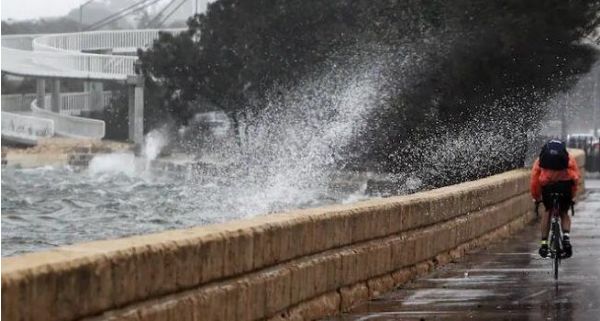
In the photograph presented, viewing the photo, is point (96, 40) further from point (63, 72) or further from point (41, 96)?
point (63, 72)

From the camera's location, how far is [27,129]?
96.3 metres

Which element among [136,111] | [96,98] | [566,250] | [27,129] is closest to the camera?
[566,250]

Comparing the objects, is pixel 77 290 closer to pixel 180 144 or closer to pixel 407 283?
pixel 407 283

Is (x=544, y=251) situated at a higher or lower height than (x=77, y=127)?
higher

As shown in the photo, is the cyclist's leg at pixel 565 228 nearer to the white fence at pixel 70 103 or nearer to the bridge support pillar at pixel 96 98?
the white fence at pixel 70 103

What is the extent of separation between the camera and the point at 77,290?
7656 millimetres

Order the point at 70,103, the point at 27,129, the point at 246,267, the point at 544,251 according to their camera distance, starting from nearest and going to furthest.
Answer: the point at 246,267
the point at 544,251
the point at 27,129
the point at 70,103

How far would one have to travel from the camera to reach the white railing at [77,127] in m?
97.4

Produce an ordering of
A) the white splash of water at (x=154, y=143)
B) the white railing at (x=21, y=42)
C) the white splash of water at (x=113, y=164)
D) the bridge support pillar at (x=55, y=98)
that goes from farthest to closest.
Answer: the white railing at (x=21, y=42)
the bridge support pillar at (x=55, y=98)
the white splash of water at (x=154, y=143)
the white splash of water at (x=113, y=164)

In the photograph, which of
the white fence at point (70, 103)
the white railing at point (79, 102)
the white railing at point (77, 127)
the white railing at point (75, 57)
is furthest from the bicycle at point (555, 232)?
the white railing at point (79, 102)

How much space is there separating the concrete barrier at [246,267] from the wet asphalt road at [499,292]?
0.93 ft

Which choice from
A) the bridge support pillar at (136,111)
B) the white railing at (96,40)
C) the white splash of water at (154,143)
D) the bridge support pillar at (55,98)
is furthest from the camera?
the white railing at (96,40)

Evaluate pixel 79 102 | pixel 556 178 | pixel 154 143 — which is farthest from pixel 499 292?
pixel 79 102

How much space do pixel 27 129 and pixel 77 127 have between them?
10.7 feet
